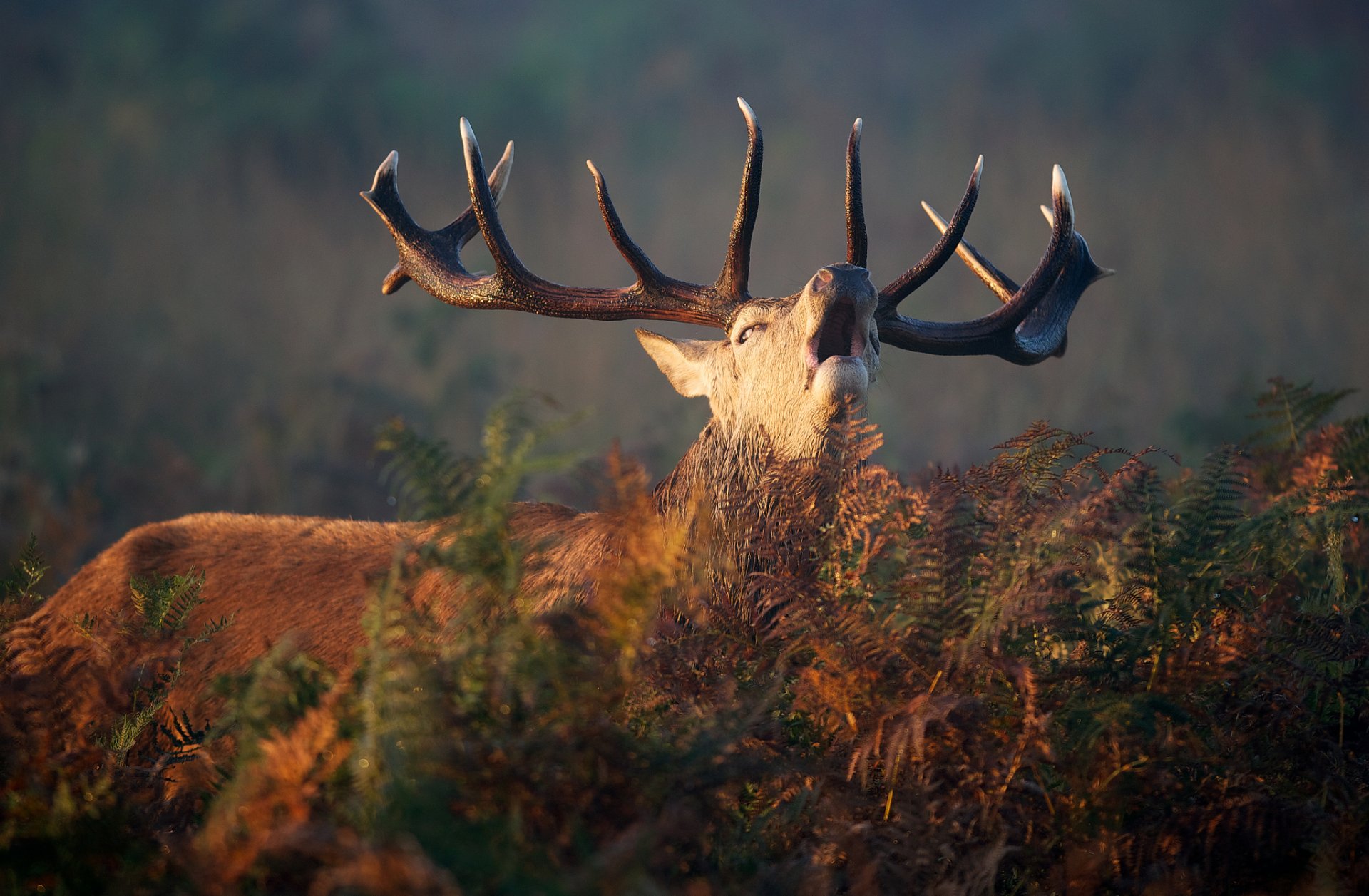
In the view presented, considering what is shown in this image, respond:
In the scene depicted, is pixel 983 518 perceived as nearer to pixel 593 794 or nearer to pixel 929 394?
pixel 593 794

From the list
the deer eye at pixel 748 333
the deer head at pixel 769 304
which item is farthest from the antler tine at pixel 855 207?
the deer eye at pixel 748 333

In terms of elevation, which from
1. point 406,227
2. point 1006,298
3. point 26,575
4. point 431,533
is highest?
point 1006,298

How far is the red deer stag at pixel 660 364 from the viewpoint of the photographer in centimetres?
388

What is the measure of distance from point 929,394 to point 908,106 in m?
9.23

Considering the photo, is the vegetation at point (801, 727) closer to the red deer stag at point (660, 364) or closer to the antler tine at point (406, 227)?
the red deer stag at point (660, 364)

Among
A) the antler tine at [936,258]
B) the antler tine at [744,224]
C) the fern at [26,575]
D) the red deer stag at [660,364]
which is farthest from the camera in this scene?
the antler tine at [936,258]

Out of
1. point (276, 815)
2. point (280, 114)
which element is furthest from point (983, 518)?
point (280, 114)

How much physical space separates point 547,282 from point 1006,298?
225 centimetres

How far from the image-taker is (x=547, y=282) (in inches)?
182

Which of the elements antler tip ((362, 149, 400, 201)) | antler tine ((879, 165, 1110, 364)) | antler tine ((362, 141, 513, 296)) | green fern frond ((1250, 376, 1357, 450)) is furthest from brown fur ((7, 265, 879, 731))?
green fern frond ((1250, 376, 1357, 450))

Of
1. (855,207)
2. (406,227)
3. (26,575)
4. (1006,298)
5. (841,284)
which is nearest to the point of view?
(26,575)

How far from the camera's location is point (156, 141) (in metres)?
18.9

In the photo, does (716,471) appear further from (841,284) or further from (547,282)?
(547,282)

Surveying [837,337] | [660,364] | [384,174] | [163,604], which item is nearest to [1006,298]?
[837,337]
